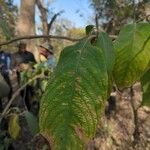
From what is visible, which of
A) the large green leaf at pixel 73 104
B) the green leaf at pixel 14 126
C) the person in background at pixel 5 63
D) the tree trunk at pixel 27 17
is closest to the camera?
the large green leaf at pixel 73 104

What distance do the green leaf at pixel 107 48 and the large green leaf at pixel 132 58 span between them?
2 cm

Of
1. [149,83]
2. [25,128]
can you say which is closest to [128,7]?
[25,128]

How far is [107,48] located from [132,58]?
0.04m

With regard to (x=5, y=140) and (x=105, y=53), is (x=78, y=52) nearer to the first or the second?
(x=105, y=53)

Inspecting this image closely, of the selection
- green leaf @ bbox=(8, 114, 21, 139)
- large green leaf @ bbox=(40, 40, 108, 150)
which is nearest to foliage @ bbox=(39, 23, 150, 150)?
large green leaf @ bbox=(40, 40, 108, 150)

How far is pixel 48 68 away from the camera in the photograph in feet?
14.7

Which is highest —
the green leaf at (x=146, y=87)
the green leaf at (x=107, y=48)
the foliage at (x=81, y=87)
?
the green leaf at (x=107, y=48)

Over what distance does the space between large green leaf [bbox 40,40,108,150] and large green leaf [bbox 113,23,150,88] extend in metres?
0.08

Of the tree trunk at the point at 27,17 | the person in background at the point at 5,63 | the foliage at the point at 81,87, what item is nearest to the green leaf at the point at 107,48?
the foliage at the point at 81,87

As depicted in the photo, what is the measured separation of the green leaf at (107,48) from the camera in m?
0.63

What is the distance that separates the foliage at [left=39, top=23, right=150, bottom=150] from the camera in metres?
0.54

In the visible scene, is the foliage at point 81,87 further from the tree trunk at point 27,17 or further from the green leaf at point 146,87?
the tree trunk at point 27,17

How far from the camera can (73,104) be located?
0.55 meters

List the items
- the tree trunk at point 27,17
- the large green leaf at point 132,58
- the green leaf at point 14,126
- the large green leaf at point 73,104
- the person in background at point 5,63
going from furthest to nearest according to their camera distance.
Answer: the tree trunk at point 27,17 < the person in background at point 5,63 < the green leaf at point 14,126 < the large green leaf at point 132,58 < the large green leaf at point 73,104
